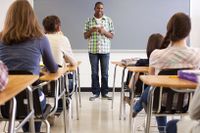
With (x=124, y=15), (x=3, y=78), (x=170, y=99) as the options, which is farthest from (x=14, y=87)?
Result: (x=124, y=15)

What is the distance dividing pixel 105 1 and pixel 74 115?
2562mm

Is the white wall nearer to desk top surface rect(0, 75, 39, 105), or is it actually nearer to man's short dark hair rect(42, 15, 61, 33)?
man's short dark hair rect(42, 15, 61, 33)

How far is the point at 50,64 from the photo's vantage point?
99.8 inches

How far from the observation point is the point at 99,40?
554cm

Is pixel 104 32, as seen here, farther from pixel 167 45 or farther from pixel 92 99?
pixel 167 45

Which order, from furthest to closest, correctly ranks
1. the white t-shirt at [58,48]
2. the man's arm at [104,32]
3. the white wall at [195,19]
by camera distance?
the white wall at [195,19]
the man's arm at [104,32]
the white t-shirt at [58,48]

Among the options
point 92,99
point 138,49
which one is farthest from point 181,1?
point 92,99

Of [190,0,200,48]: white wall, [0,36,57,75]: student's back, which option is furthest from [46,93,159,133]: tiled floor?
[190,0,200,48]: white wall

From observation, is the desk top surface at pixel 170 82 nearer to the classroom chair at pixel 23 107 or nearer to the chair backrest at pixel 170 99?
the chair backrest at pixel 170 99

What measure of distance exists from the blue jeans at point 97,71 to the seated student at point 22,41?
10.3 ft

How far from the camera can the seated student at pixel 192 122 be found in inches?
52.2

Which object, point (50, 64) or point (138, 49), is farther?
point (138, 49)

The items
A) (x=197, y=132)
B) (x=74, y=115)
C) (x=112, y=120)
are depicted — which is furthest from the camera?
(x=74, y=115)

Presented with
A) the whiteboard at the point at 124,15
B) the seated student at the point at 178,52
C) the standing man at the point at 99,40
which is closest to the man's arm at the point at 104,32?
the standing man at the point at 99,40
